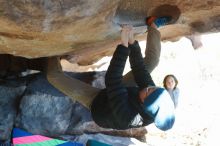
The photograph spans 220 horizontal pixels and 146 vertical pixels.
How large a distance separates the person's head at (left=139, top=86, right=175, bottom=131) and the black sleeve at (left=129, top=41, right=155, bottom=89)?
→ 0.87ft

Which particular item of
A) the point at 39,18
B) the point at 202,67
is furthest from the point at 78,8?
the point at 202,67

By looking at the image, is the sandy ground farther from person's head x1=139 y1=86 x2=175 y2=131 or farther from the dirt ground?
person's head x1=139 y1=86 x2=175 y2=131

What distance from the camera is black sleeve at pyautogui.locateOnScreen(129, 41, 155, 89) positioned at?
4.03 m

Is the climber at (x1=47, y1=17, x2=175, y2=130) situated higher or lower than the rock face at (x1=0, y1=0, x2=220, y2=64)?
lower

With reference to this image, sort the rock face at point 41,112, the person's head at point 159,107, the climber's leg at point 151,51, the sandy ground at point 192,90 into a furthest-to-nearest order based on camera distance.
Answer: the sandy ground at point 192,90, the rock face at point 41,112, the climber's leg at point 151,51, the person's head at point 159,107


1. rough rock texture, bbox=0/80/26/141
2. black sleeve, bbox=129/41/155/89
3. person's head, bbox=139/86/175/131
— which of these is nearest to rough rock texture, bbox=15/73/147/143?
rough rock texture, bbox=0/80/26/141

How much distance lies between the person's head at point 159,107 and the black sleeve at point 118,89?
0.90 feet

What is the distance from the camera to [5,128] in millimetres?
5957

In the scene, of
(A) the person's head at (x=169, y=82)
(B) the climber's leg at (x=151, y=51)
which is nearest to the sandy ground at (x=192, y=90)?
(A) the person's head at (x=169, y=82)

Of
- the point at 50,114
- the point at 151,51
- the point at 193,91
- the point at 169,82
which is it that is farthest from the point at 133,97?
the point at 193,91

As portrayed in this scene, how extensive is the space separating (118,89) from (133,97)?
9.8 inches

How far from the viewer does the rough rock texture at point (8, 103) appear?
19.6 ft

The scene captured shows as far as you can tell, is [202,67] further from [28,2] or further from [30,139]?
[28,2]

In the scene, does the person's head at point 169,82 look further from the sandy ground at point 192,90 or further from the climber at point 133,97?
the sandy ground at point 192,90
